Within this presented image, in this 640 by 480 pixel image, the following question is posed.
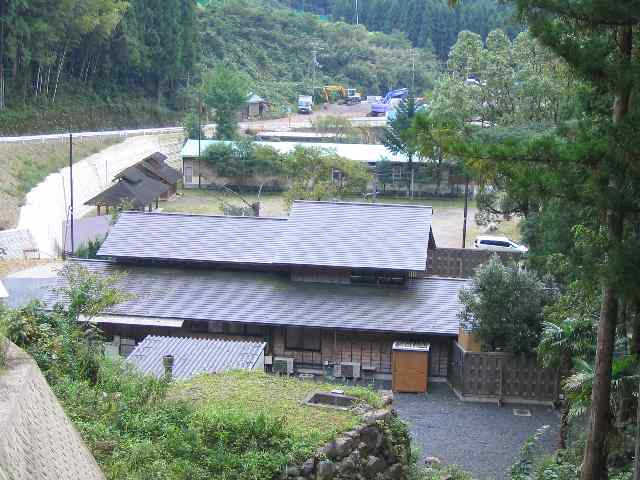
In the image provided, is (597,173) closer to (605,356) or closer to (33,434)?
(605,356)

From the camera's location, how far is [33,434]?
830 cm

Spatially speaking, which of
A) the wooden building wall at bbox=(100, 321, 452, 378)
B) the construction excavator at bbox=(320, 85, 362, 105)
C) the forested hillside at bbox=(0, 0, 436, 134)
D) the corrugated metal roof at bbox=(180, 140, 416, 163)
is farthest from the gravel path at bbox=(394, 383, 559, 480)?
the construction excavator at bbox=(320, 85, 362, 105)

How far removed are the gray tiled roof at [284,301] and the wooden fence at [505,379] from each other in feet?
3.69

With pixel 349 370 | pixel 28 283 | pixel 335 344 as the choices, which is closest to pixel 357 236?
pixel 335 344

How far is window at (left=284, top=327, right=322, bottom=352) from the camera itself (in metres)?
19.6

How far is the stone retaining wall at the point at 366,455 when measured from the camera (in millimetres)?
11391

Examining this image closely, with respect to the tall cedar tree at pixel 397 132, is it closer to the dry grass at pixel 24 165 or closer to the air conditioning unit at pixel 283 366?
the dry grass at pixel 24 165

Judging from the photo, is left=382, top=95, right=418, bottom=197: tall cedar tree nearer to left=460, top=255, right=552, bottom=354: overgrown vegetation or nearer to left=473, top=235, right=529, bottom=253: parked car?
left=473, top=235, right=529, bottom=253: parked car

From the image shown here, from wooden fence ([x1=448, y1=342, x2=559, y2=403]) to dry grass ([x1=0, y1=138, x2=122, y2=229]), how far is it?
18071 mm

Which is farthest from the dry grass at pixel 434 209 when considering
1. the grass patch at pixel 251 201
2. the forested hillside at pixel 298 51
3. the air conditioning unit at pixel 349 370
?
the forested hillside at pixel 298 51

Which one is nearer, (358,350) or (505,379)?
(505,379)

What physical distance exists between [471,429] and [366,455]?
4.79 meters

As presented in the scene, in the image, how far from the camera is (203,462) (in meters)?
10.9

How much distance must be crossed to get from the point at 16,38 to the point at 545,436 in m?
35.0
